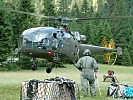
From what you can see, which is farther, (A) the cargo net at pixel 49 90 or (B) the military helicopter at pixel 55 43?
(B) the military helicopter at pixel 55 43

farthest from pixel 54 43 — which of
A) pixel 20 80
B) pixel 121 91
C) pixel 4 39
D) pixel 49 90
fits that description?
pixel 4 39

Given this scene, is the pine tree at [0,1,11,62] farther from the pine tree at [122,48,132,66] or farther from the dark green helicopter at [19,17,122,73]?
the pine tree at [122,48,132,66]

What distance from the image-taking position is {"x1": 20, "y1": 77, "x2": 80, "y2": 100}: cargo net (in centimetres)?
732

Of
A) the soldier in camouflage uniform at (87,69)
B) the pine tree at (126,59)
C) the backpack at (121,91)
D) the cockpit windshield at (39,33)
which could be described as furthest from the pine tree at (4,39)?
the pine tree at (126,59)

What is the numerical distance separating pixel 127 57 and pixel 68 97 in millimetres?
72994

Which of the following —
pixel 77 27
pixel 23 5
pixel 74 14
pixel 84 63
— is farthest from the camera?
pixel 74 14

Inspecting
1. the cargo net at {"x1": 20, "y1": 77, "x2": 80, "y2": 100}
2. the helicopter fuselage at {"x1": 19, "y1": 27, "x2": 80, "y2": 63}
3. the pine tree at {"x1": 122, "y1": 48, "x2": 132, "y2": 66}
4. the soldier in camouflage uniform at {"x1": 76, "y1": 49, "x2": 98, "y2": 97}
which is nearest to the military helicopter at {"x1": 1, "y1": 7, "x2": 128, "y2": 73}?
the helicopter fuselage at {"x1": 19, "y1": 27, "x2": 80, "y2": 63}

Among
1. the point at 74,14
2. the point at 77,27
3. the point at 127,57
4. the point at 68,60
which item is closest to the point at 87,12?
the point at 74,14

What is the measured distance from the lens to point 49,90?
7305mm

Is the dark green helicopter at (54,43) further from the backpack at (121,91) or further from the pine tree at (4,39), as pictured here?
the pine tree at (4,39)

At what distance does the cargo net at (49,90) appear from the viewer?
7.32 meters

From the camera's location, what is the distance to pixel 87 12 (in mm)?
137625

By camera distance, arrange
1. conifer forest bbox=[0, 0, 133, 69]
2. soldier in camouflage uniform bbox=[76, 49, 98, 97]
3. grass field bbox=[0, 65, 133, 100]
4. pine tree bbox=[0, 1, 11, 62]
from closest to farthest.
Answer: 1. grass field bbox=[0, 65, 133, 100]
2. soldier in camouflage uniform bbox=[76, 49, 98, 97]
3. pine tree bbox=[0, 1, 11, 62]
4. conifer forest bbox=[0, 0, 133, 69]

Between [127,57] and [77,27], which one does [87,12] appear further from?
[127,57]
